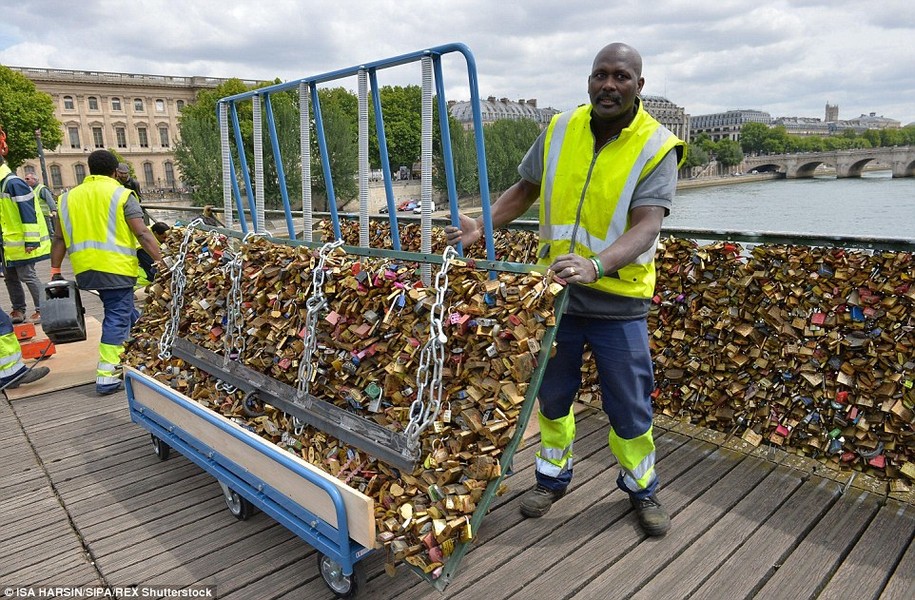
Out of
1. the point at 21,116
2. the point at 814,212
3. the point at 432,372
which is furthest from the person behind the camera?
the point at 21,116

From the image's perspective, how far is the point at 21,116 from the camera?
41750 mm

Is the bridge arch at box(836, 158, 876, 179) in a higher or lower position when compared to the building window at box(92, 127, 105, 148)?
lower

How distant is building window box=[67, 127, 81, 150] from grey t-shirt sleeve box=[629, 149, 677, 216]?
77.5 metres

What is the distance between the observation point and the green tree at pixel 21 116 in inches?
1612

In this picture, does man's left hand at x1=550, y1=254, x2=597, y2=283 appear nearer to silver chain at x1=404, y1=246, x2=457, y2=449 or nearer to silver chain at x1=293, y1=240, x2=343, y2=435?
silver chain at x1=404, y1=246, x2=457, y2=449

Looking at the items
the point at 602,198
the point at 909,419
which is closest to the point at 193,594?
the point at 602,198

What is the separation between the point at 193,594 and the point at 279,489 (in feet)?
1.72

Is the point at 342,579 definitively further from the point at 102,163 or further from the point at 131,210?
the point at 102,163

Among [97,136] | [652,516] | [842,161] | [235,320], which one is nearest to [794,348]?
[652,516]

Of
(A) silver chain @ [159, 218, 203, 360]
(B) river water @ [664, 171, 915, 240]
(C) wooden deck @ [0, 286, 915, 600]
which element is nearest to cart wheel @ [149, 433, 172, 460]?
(C) wooden deck @ [0, 286, 915, 600]

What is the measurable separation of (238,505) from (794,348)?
9.40ft

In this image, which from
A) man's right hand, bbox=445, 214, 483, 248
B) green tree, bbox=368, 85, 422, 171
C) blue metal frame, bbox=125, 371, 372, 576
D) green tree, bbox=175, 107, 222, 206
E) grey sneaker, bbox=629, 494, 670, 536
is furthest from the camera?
green tree, bbox=368, 85, 422, 171

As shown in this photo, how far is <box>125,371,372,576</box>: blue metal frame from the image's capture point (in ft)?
7.51

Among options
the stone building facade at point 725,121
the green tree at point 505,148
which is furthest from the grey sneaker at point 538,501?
the stone building facade at point 725,121
